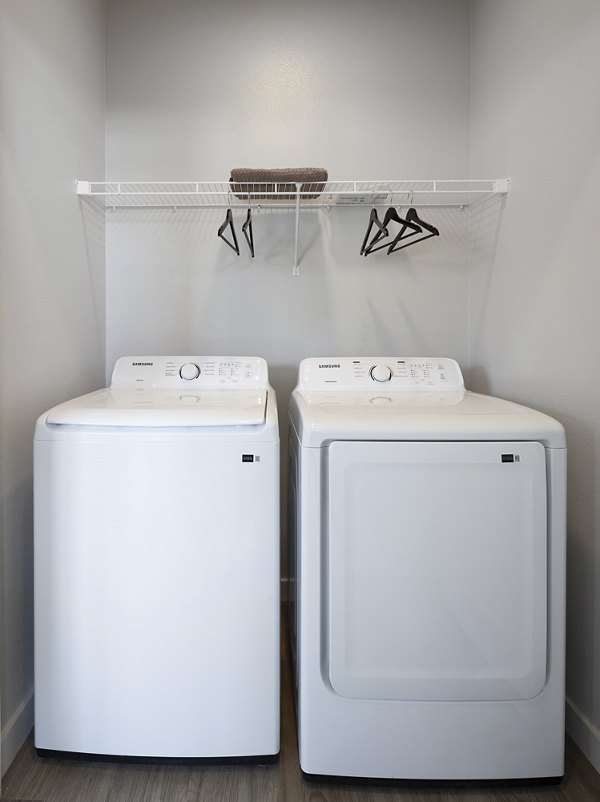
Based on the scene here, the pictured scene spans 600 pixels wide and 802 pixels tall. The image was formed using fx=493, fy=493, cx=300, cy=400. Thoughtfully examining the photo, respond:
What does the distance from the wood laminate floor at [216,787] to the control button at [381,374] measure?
118cm

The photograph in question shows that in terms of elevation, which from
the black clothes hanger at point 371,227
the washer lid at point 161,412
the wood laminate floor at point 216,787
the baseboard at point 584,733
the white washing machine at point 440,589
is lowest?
the wood laminate floor at point 216,787

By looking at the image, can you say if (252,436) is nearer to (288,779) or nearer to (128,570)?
(128,570)

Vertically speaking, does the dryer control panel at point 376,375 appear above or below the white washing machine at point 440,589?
above

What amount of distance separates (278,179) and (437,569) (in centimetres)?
134

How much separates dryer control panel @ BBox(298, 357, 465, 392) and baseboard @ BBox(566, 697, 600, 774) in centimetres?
102

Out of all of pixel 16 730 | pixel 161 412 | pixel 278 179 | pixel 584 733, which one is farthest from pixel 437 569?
pixel 278 179

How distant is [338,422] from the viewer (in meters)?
1.22

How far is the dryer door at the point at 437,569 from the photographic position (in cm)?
121

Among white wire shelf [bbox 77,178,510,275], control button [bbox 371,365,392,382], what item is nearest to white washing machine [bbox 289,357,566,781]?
control button [bbox 371,365,392,382]

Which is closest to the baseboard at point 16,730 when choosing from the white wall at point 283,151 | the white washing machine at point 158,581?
the white washing machine at point 158,581

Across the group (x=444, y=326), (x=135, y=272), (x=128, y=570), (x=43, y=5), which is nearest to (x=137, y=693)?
(x=128, y=570)

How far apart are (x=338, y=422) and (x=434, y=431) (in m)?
0.24

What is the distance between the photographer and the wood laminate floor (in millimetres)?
1223

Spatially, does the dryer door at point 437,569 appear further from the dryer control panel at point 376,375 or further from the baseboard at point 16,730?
the baseboard at point 16,730
